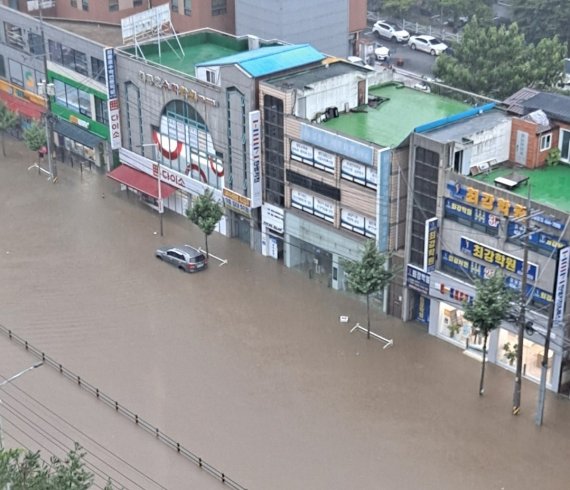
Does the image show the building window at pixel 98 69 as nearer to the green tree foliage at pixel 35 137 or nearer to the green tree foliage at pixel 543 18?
the green tree foliage at pixel 35 137

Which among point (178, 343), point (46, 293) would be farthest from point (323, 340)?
point (46, 293)

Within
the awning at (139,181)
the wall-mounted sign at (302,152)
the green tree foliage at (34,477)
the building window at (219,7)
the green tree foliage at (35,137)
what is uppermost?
the building window at (219,7)

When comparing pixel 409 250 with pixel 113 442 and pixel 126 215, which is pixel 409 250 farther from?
pixel 126 215

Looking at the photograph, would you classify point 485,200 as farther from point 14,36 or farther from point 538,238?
point 14,36

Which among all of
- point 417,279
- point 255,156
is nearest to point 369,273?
point 417,279

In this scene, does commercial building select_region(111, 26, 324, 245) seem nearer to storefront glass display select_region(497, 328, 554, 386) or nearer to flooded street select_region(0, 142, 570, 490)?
flooded street select_region(0, 142, 570, 490)

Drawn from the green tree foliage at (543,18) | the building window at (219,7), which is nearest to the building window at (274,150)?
the building window at (219,7)
